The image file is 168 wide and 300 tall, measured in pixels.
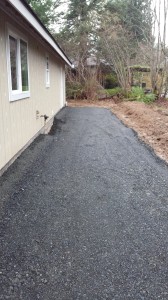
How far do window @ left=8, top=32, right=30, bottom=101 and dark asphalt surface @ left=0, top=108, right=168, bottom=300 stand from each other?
1247 millimetres

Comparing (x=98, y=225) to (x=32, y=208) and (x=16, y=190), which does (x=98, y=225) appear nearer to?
(x=32, y=208)

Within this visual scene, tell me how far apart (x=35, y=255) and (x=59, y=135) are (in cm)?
547

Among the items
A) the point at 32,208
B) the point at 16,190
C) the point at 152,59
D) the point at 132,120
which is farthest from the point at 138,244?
the point at 152,59

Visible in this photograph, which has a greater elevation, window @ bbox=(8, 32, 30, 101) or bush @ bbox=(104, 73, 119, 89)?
bush @ bbox=(104, 73, 119, 89)

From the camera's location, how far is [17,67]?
5473mm

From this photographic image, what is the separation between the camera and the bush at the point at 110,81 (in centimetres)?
2305

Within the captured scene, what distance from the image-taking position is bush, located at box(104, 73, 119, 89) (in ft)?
75.6

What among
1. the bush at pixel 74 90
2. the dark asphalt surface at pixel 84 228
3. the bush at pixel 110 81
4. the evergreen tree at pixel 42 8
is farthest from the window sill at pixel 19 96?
the bush at pixel 110 81

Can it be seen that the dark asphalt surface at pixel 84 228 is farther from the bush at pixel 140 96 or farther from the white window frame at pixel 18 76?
the bush at pixel 140 96

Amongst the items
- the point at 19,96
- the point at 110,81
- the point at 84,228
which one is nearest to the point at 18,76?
the point at 19,96

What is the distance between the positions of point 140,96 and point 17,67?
41.4ft

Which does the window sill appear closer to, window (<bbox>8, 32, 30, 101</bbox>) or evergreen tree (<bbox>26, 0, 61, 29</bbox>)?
window (<bbox>8, 32, 30, 101</bbox>)

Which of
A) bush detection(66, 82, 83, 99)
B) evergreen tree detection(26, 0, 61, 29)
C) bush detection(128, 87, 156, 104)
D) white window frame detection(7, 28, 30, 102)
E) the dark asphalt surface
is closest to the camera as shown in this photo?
the dark asphalt surface

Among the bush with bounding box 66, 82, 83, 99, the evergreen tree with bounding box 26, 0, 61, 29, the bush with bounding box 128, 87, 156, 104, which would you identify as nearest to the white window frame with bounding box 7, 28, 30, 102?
the bush with bounding box 128, 87, 156, 104
